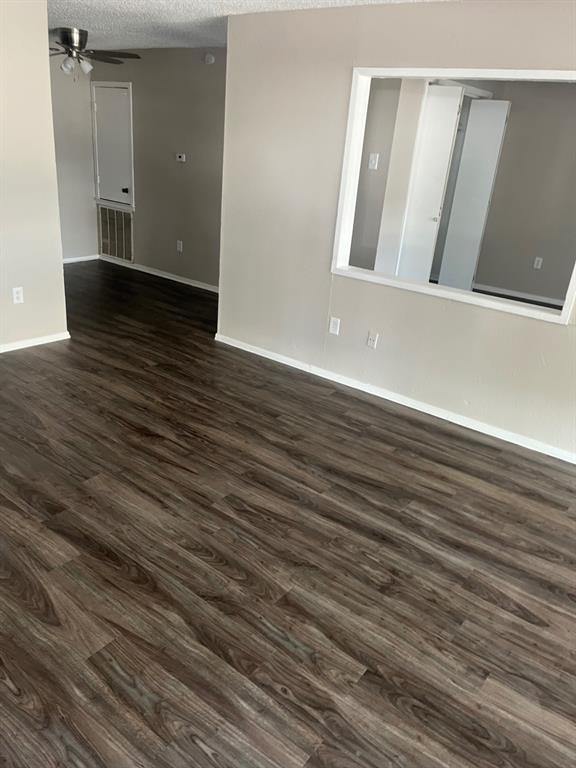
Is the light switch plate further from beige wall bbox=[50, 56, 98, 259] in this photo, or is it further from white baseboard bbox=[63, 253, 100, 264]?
white baseboard bbox=[63, 253, 100, 264]

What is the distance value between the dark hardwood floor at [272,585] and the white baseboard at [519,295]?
351cm

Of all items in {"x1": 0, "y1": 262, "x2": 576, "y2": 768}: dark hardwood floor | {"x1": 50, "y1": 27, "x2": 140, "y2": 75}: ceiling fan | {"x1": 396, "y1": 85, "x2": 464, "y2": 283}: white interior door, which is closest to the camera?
{"x1": 0, "y1": 262, "x2": 576, "y2": 768}: dark hardwood floor

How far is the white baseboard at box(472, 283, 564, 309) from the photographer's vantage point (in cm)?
639

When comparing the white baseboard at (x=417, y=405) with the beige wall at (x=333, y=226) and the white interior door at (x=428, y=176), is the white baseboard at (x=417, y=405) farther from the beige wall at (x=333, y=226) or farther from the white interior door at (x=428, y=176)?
the white interior door at (x=428, y=176)

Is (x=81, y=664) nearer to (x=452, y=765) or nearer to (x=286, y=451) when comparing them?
(x=452, y=765)

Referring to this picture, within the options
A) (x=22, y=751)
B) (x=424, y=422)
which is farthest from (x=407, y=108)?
(x=22, y=751)

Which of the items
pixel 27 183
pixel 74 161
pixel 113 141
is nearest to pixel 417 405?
pixel 27 183

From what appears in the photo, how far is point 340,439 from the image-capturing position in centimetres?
338

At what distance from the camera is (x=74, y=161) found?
6.79 m

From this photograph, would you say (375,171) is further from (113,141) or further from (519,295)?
(113,141)

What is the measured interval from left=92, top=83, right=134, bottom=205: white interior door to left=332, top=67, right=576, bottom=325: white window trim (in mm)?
3827

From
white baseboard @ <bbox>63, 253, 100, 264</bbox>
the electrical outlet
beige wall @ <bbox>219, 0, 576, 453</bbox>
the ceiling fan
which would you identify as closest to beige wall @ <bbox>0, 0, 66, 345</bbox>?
the ceiling fan

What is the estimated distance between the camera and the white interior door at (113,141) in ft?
21.1

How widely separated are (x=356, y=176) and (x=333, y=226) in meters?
0.35
